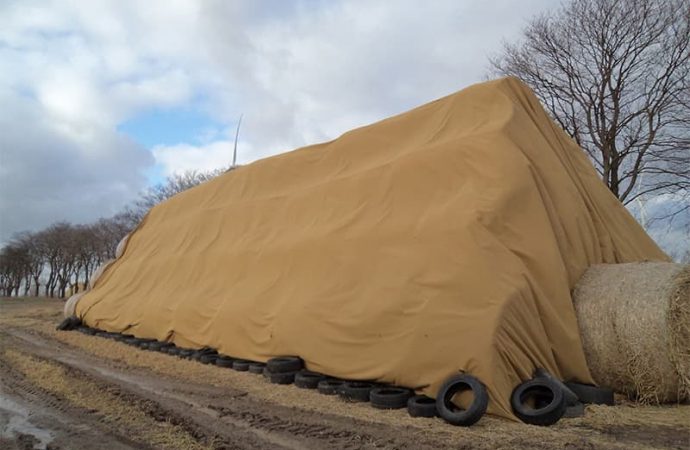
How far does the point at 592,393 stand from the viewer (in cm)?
577

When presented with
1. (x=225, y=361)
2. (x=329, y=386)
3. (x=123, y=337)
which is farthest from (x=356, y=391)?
(x=123, y=337)

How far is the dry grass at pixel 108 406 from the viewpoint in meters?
4.76

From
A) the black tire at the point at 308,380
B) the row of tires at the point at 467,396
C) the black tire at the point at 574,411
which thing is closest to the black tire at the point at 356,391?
the row of tires at the point at 467,396

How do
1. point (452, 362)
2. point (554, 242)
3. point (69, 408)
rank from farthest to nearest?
point (554, 242), point (69, 408), point (452, 362)

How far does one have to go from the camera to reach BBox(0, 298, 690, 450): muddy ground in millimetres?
4598

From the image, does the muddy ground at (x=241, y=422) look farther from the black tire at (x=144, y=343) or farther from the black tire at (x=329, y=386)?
the black tire at (x=144, y=343)

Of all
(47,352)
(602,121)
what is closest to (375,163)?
(47,352)

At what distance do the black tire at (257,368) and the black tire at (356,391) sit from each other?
6.98 ft

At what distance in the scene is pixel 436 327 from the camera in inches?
237

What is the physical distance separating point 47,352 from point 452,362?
9543mm

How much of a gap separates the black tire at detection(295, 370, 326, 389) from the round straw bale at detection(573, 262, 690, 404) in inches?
139

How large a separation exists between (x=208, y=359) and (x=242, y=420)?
14.4 ft

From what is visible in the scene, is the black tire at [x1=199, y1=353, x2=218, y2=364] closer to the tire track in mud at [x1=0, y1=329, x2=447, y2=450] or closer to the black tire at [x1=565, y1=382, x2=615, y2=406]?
the tire track in mud at [x1=0, y1=329, x2=447, y2=450]

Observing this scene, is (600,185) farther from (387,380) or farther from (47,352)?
(47,352)
